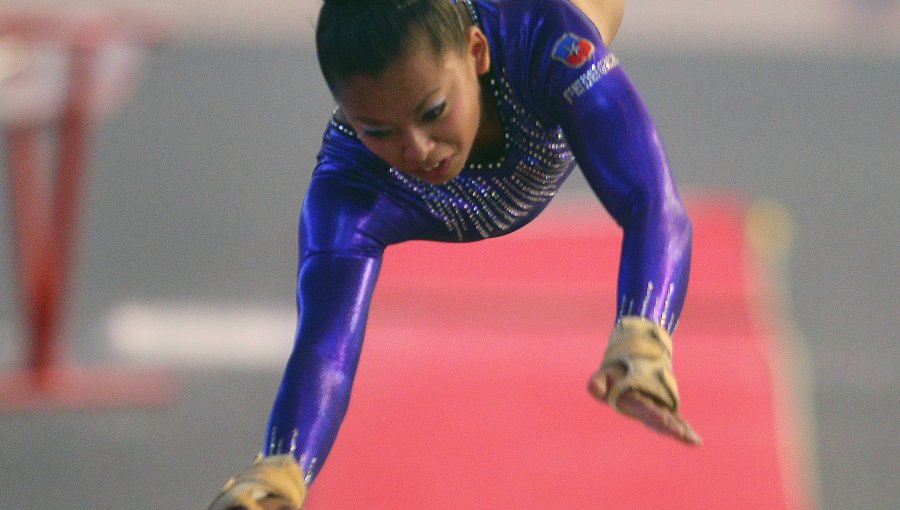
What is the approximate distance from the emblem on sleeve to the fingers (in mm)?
314

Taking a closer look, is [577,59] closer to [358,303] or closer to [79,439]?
[358,303]

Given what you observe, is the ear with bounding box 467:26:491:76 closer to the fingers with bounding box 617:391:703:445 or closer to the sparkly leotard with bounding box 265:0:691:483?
the sparkly leotard with bounding box 265:0:691:483

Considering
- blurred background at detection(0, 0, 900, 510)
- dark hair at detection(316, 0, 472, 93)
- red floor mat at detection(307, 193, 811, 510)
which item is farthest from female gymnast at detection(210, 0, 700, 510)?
blurred background at detection(0, 0, 900, 510)

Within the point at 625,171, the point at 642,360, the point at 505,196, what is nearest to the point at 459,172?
the point at 505,196

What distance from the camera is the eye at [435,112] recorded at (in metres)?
1.12

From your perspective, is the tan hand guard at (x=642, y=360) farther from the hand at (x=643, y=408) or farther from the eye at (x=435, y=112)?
the eye at (x=435, y=112)

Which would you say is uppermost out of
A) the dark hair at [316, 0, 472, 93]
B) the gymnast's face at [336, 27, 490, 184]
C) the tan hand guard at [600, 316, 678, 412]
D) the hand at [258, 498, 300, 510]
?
the dark hair at [316, 0, 472, 93]

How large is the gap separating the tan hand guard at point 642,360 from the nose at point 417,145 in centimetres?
22

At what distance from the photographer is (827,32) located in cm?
479

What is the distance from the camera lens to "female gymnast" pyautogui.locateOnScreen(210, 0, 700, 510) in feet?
3.54

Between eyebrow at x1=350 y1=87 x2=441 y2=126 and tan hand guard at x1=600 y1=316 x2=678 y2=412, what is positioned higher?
eyebrow at x1=350 y1=87 x2=441 y2=126

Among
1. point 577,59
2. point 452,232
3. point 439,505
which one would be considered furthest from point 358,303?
point 439,505

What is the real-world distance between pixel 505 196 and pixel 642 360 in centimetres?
31

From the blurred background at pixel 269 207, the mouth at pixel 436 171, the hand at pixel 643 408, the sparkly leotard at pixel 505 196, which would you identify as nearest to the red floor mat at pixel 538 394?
the blurred background at pixel 269 207
